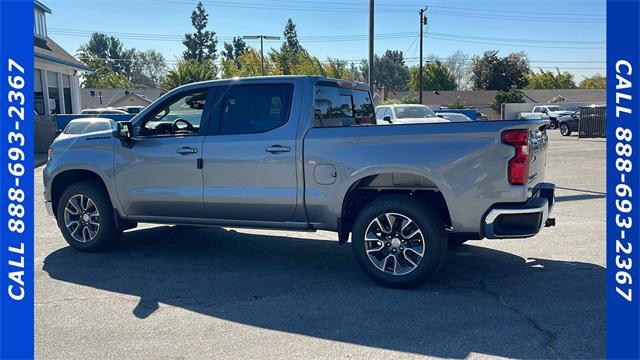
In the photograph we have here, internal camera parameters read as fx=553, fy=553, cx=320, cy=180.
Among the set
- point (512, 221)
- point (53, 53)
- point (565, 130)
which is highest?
point (53, 53)

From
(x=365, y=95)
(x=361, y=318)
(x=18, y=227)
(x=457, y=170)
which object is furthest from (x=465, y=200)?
(x=18, y=227)

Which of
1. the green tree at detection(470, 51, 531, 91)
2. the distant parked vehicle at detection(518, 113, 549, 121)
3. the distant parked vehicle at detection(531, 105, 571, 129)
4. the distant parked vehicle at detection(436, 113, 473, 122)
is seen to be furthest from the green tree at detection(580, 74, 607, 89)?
the distant parked vehicle at detection(436, 113, 473, 122)

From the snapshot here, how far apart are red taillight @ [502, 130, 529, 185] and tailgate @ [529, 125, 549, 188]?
176mm

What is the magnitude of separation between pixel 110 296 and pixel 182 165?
1585mm

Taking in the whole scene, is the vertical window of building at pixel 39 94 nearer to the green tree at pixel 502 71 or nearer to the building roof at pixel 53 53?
the building roof at pixel 53 53

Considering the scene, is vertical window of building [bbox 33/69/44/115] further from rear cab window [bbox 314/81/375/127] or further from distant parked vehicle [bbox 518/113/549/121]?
rear cab window [bbox 314/81/375/127]

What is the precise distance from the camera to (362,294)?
5105 mm

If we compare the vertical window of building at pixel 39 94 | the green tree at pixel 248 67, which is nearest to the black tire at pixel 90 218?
the vertical window of building at pixel 39 94

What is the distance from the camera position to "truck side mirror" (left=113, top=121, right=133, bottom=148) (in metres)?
6.26

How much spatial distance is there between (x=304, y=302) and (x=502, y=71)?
7007 centimetres

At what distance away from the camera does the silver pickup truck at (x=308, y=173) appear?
488 centimetres

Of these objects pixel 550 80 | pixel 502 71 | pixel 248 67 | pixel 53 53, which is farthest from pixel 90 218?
pixel 550 80

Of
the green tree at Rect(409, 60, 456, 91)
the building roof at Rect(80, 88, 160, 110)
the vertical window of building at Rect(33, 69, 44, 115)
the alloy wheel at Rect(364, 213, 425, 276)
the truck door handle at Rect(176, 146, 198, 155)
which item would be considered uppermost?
the green tree at Rect(409, 60, 456, 91)

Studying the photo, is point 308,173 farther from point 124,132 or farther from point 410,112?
point 410,112
